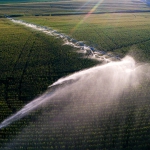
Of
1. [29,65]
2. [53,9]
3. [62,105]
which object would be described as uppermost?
[53,9]

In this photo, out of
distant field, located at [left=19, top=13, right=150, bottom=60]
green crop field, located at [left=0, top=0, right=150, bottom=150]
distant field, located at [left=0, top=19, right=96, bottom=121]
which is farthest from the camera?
distant field, located at [left=19, top=13, right=150, bottom=60]

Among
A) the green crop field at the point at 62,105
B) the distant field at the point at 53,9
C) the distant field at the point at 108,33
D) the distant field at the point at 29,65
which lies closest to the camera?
the green crop field at the point at 62,105

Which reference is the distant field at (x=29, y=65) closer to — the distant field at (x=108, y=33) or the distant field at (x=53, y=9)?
the distant field at (x=108, y=33)

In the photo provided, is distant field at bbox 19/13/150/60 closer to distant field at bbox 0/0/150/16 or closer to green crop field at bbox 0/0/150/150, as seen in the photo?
green crop field at bbox 0/0/150/150

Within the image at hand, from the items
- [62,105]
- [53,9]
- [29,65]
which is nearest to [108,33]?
[29,65]

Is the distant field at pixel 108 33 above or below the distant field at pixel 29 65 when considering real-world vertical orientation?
above

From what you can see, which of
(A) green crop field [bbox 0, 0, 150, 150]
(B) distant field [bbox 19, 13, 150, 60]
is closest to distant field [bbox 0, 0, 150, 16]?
(B) distant field [bbox 19, 13, 150, 60]

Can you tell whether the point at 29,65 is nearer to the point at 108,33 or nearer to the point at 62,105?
the point at 62,105

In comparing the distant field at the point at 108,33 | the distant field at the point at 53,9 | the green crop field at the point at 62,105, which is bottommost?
the green crop field at the point at 62,105

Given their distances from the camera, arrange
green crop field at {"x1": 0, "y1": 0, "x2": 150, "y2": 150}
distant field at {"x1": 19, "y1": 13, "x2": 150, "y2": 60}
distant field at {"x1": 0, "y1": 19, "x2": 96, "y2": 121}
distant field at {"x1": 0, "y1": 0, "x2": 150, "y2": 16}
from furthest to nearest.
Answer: distant field at {"x1": 0, "y1": 0, "x2": 150, "y2": 16} < distant field at {"x1": 19, "y1": 13, "x2": 150, "y2": 60} < distant field at {"x1": 0, "y1": 19, "x2": 96, "y2": 121} < green crop field at {"x1": 0, "y1": 0, "x2": 150, "y2": 150}

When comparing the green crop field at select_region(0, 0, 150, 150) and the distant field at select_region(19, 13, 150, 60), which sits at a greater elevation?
the distant field at select_region(19, 13, 150, 60)

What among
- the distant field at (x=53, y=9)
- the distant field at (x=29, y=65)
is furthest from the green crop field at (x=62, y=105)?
the distant field at (x=53, y=9)
